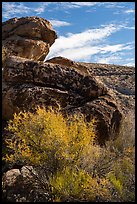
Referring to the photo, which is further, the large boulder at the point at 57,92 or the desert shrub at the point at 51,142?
the large boulder at the point at 57,92

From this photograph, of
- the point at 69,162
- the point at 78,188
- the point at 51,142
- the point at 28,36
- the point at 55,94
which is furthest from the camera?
the point at 28,36

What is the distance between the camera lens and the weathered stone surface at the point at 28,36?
18.6 meters

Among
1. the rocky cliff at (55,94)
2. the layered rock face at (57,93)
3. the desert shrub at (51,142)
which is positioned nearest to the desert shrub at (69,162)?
the desert shrub at (51,142)

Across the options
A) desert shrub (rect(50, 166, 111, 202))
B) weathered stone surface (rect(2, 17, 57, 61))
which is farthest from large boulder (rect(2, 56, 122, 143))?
weathered stone surface (rect(2, 17, 57, 61))

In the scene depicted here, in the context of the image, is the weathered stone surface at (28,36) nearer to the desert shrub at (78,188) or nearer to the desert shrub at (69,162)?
the desert shrub at (69,162)

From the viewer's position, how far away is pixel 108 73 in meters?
37.3

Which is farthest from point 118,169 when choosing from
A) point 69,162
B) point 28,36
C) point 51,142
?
point 28,36

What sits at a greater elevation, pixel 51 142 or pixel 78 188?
pixel 51 142

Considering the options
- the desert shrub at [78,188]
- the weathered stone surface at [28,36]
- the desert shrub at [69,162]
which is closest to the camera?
the desert shrub at [78,188]

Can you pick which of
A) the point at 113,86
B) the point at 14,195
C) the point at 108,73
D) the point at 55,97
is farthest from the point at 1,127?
the point at 108,73

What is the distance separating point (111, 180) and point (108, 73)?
29.2 metres

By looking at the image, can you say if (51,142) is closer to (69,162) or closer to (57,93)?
(69,162)

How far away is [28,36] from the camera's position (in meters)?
19.2

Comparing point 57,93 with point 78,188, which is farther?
point 57,93
